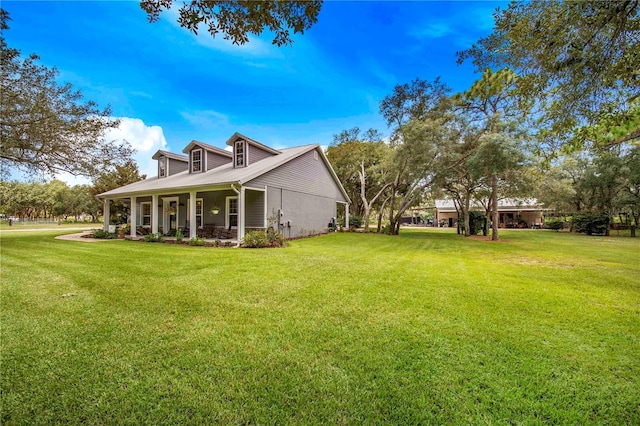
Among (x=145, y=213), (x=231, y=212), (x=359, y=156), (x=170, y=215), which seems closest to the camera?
(x=231, y=212)

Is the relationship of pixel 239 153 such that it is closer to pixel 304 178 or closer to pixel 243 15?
pixel 304 178

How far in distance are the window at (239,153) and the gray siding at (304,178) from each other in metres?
2.55

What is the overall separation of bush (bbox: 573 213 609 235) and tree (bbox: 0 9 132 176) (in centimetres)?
3203

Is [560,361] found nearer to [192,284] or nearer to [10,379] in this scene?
[10,379]

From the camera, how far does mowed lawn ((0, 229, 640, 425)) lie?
204 cm

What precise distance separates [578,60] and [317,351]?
4447 mm

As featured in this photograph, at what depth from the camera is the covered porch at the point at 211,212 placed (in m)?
12.7

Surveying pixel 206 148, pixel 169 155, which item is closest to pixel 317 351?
pixel 206 148

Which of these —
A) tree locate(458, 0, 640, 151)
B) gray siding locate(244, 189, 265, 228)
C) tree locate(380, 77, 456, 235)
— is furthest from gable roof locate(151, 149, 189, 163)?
tree locate(458, 0, 640, 151)

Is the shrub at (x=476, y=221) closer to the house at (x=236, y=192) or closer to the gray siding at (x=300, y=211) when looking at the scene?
the house at (x=236, y=192)

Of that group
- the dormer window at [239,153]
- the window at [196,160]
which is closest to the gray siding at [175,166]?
the window at [196,160]

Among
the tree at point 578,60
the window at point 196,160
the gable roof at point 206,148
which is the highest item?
the gable roof at point 206,148

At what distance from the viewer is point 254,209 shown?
45.1 feet

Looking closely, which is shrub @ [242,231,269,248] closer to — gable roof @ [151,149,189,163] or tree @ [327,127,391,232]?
gable roof @ [151,149,189,163]
